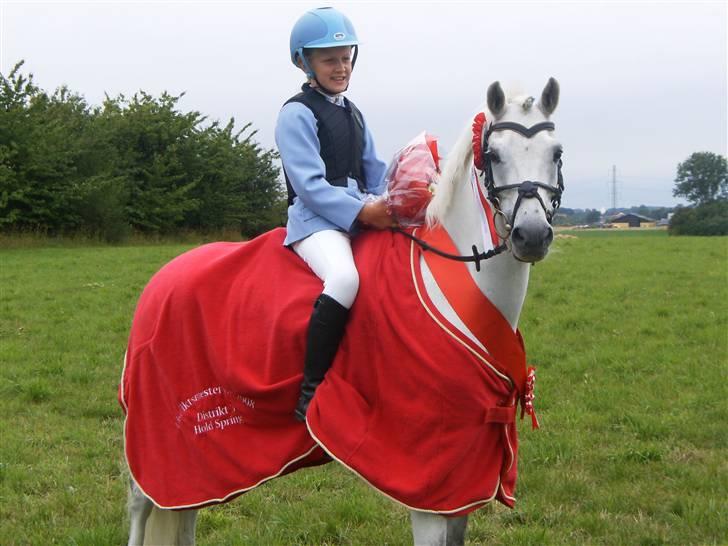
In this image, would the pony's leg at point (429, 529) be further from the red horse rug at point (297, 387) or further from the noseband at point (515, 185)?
the noseband at point (515, 185)

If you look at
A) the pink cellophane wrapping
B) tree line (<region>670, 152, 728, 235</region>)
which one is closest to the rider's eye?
the pink cellophane wrapping

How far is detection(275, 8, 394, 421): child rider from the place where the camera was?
10.3ft

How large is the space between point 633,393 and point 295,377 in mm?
4792

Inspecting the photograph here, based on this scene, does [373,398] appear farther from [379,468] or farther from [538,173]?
[538,173]

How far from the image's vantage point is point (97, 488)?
5090mm

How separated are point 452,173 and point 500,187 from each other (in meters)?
0.34

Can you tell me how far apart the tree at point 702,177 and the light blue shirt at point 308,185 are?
63.4 m

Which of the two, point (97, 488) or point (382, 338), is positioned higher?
point (382, 338)

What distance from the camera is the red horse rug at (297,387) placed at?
116 inches

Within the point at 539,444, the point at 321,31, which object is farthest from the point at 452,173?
the point at 539,444

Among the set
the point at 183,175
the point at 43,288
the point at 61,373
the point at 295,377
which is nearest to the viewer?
the point at 295,377

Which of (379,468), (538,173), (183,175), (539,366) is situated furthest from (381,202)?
(183,175)

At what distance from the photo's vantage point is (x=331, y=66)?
356cm

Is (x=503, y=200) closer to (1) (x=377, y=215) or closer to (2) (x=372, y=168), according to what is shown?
(1) (x=377, y=215)
